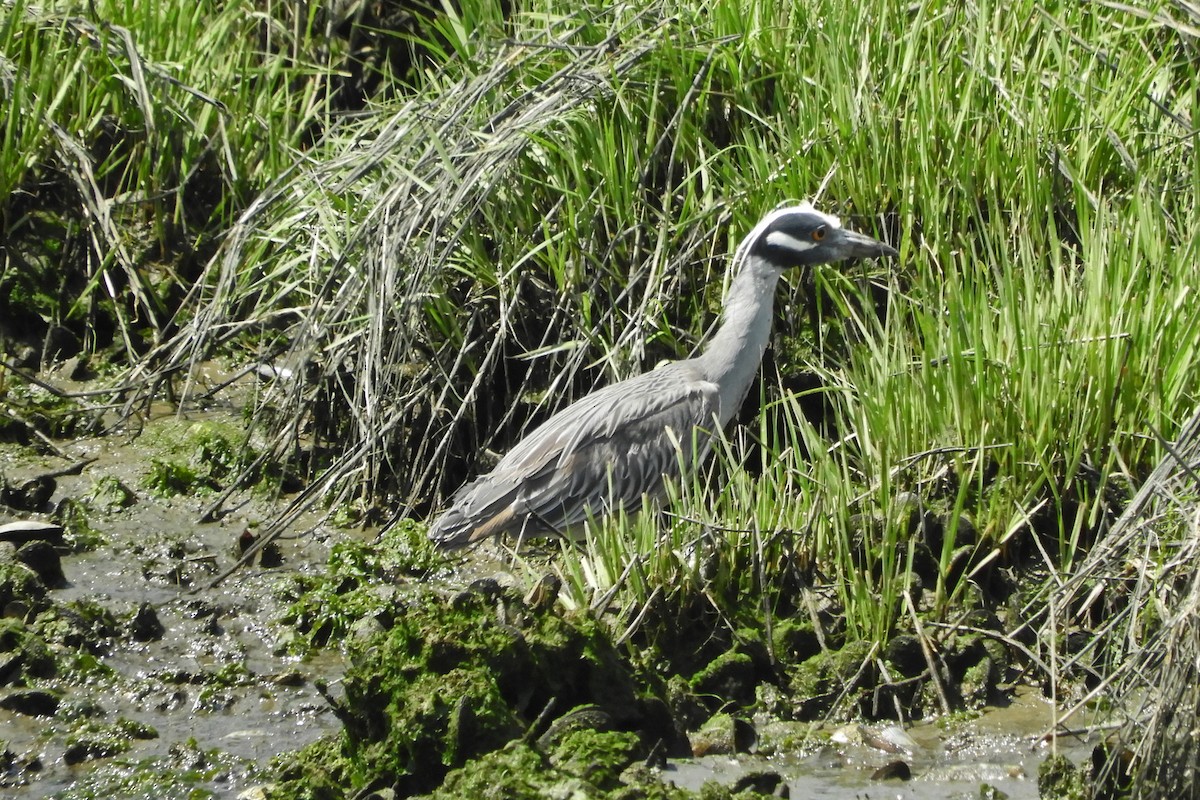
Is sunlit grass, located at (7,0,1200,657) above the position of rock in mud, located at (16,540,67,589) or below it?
above

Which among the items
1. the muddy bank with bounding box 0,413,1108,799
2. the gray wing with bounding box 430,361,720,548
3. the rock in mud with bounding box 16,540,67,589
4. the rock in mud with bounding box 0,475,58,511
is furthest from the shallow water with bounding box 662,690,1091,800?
the rock in mud with bounding box 0,475,58,511

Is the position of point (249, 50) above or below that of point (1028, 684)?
above

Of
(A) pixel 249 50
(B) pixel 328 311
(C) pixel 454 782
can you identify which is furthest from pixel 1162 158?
(A) pixel 249 50

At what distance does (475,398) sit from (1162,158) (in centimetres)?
259

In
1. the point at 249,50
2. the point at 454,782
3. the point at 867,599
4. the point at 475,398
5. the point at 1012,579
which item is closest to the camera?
the point at 454,782

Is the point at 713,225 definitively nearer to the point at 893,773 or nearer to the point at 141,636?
the point at 141,636

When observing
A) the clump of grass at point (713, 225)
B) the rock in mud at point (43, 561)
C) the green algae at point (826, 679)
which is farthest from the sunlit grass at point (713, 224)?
the rock in mud at point (43, 561)

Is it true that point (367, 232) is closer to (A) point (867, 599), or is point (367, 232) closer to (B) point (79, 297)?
(B) point (79, 297)

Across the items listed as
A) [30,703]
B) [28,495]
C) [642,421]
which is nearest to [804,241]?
[642,421]

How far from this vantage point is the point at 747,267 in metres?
5.56

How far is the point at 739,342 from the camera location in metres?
5.67

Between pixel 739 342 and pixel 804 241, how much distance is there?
1.49 ft

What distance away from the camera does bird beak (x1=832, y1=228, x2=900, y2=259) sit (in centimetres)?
546

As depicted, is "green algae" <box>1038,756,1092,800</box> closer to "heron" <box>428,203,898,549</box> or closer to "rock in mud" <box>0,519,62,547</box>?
"heron" <box>428,203,898,549</box>
